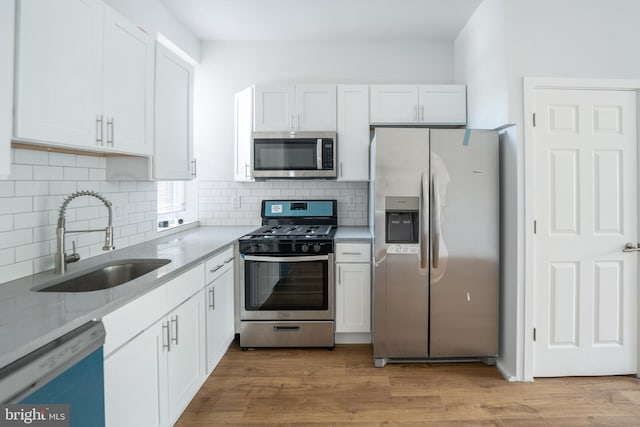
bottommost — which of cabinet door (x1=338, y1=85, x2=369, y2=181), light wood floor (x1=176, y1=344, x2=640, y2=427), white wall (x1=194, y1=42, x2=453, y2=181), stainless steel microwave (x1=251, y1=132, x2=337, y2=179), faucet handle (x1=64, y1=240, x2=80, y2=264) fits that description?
light wood floor (x1=176, y1=344, x2=640, y2=427)

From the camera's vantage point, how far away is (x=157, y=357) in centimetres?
183

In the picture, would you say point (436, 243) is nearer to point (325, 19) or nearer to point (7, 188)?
point (325, 19)

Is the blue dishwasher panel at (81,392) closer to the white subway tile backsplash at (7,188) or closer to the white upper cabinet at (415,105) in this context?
the white subway tile backsplash at (7,188)

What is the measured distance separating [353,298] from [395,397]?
916 millimetres

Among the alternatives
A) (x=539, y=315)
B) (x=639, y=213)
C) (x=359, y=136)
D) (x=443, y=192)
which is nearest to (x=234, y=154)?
(x=359, y=136)

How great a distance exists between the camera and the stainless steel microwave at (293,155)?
Result: 11.4ft

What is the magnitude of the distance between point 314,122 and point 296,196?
2.64 feet

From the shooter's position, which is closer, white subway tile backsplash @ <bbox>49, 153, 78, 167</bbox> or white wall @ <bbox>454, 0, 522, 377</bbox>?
white subway tile backsplash @ <bbox>49, 153, 78, 167</bbox>

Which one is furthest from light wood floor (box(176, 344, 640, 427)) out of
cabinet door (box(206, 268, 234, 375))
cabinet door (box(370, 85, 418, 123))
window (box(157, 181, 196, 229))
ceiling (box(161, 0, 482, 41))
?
ceiling (box(161, 0, 482, 41))

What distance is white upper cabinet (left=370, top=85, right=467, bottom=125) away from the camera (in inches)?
139

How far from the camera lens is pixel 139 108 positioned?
221 cm

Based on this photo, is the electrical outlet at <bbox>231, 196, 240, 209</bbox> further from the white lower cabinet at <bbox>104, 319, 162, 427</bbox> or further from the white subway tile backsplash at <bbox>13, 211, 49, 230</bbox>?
the white lower cabinet at <bbox>104, 319, 162, 427</bbox>

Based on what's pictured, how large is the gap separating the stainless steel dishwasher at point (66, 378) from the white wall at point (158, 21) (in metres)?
2.17

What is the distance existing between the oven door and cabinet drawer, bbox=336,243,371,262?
0.09 meters
